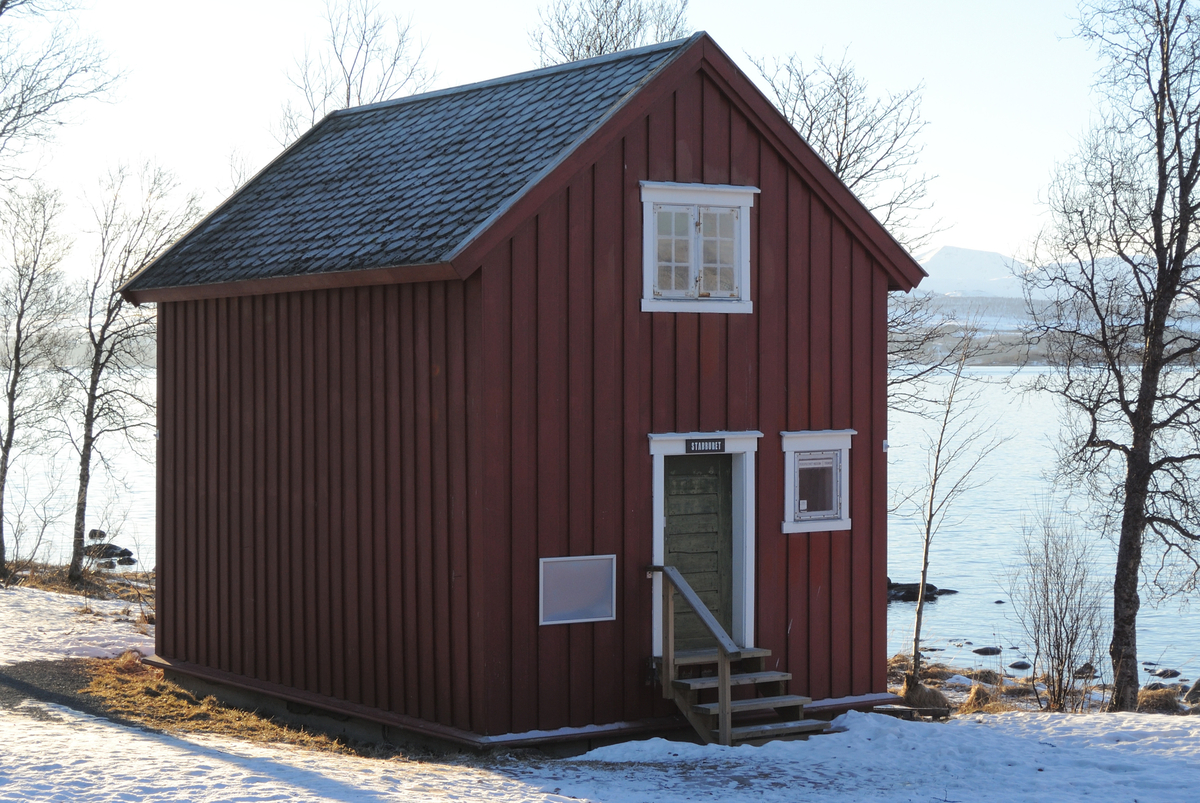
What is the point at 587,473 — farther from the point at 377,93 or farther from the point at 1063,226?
the point at 377,93

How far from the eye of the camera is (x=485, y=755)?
36.4 feet

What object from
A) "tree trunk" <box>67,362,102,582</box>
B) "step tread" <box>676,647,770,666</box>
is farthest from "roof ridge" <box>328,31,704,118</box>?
"tree trunk" <box>67,362,102,582</box>

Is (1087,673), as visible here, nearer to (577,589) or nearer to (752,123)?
(577,589)

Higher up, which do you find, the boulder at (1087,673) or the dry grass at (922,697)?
the boulder at (1087,673)

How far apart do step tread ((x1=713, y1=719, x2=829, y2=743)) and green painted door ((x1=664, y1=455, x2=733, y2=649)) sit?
1.12m

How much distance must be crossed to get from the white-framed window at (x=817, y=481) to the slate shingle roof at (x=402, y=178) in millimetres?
3804

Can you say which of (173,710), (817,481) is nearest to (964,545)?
(817,481)

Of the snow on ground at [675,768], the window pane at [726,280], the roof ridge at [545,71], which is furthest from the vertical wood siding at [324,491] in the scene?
the roof ridge at [545,71]

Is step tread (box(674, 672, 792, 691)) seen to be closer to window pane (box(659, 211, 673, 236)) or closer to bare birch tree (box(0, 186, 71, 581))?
window pane (box(659, 211, 673, 236))

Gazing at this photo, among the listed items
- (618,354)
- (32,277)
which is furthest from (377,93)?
(618,354)

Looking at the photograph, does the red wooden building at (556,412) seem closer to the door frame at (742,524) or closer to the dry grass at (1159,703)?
the door frame at (742,524)

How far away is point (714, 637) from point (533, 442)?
2.39 m

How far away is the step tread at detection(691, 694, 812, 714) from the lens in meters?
11.5

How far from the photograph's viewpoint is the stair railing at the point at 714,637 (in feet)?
36.9
